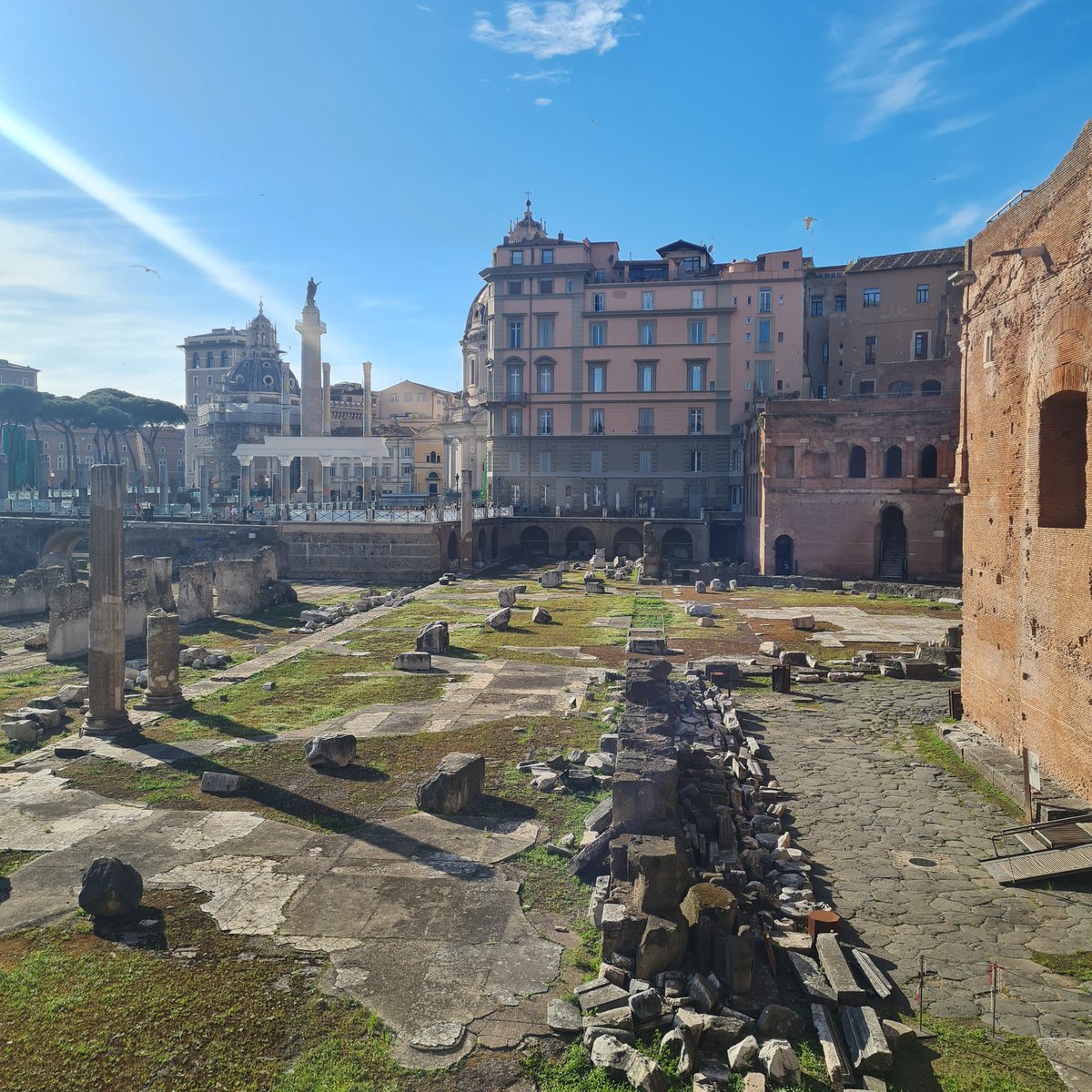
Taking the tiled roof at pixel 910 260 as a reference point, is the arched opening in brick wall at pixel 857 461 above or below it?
below

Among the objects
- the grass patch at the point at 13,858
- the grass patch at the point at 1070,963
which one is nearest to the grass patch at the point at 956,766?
the grass patch at the point at 1070,963

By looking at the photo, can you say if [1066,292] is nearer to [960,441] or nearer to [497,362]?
[960,441]

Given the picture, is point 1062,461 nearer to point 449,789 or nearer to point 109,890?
point 449,789

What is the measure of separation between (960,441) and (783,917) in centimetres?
1119

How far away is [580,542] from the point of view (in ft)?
160

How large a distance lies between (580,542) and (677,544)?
17.5 ft

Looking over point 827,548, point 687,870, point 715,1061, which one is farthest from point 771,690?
point 827,548

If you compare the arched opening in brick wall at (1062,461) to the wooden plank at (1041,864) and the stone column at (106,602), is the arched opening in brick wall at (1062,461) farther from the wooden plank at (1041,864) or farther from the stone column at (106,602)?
the stone column at (106,602)

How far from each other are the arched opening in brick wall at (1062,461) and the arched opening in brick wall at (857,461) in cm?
2539

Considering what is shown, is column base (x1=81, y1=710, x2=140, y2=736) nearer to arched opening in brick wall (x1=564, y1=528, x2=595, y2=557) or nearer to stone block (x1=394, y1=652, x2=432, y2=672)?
stone block (x1=394, y1=652, x2=432, y2=672)

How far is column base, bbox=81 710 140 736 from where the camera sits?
1367cm

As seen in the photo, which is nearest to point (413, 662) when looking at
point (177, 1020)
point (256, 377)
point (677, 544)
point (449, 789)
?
point (449, 789)

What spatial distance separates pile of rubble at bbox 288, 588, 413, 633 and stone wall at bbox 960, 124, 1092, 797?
16.9m

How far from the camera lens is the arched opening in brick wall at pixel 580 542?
159ft
